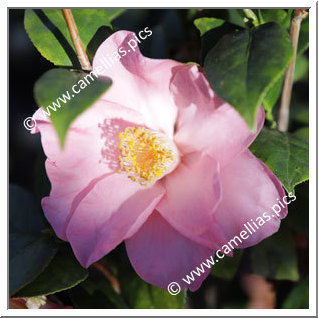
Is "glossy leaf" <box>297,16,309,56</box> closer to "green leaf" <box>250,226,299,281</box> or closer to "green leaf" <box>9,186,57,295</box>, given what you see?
"green leaf" <box>250,226,299,281</box>

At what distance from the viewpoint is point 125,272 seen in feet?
3.95

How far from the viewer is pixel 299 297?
127 cm

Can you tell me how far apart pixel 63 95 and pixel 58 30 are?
0.31 m

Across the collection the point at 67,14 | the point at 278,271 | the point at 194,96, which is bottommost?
the point at 278,271

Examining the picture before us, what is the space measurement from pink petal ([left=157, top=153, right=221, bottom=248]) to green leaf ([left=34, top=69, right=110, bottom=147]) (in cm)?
23

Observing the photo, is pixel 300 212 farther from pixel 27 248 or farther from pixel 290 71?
pixel 27 248

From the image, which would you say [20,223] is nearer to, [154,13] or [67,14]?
[67,14]

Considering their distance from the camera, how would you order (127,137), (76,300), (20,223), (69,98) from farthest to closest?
1. (20,223)
2. (76,300)
3. (127,137)
4. (69,98)

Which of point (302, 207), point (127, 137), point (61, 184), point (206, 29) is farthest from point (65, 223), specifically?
point (302, 207)

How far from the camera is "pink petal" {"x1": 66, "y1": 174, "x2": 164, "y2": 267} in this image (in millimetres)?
847

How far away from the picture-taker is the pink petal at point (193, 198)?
827mm

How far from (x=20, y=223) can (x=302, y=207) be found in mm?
613

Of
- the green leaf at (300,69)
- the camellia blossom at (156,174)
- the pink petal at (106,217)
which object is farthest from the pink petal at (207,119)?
the green leaf at (300,69)

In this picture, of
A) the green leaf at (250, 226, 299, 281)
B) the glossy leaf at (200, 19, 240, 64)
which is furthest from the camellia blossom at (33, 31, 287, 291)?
the green leaf at (250, 226, 299, 281)
